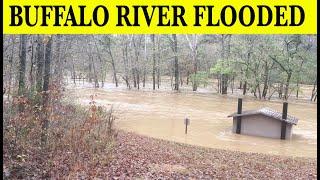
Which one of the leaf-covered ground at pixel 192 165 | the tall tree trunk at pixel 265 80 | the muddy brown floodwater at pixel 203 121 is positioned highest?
the tall tree trunk at pixel 265 80

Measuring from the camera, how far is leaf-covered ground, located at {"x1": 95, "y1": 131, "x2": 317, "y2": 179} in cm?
1173

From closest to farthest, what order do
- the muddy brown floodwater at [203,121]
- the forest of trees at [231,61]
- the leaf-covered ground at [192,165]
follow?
the leaf-covered ground at [192,165], the muddy brown floodwater at [203,121], the forest of trees at [231,61]

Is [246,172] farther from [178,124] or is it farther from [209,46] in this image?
[209,46]

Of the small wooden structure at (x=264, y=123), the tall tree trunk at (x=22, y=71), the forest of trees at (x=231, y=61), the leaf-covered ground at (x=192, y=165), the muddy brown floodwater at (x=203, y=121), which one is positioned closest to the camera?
the leaf-covered ground at (x=192, y=165)

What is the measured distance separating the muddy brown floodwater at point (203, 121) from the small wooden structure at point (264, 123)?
54 centimetres

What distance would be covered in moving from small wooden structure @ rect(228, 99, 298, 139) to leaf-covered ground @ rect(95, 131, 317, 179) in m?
5.60

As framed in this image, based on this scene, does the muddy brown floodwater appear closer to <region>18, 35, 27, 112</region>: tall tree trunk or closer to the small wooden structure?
the small wooden structure

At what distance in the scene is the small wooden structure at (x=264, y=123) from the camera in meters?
23.7

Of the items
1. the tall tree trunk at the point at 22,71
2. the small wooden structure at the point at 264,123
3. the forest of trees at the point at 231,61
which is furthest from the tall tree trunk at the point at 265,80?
the tall tree trunk at the point at 22,71

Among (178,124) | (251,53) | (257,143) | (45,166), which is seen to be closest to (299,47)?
(251,53)

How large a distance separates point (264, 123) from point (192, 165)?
11662mm

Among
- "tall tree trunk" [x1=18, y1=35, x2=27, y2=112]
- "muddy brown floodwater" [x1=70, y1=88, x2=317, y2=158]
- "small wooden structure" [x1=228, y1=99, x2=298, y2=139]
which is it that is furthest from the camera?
"small wooden structure" [x1=228, y1=99, x2=298, y2=139]

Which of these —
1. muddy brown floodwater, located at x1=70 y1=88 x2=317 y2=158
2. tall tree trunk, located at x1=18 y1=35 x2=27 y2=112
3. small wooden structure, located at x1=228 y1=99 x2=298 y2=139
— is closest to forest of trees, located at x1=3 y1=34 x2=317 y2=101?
muddy brown floodwater, located at x1=70 y1=88 x2=317 y2=158

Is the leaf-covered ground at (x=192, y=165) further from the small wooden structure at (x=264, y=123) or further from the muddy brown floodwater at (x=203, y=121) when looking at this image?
the small wooden structure at (x=264, y=123)
